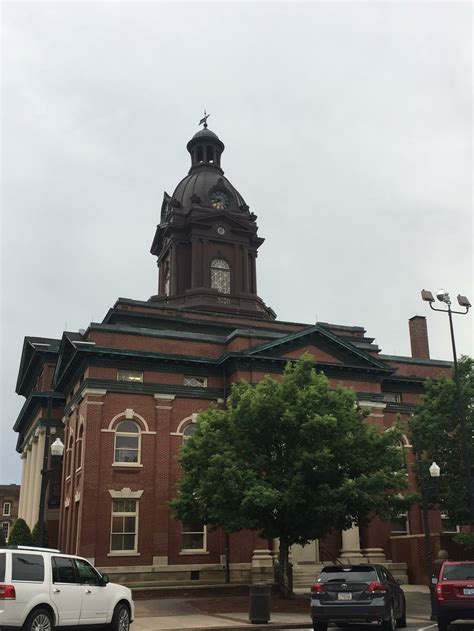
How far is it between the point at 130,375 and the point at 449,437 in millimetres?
16300

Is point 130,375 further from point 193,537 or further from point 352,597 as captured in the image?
point 352,597

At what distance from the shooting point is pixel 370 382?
40.5 meters

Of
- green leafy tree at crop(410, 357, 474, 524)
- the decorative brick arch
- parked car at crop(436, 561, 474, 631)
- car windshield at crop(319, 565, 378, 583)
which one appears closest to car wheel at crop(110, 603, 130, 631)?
car windshield at crop(319, 565, 378, 583)

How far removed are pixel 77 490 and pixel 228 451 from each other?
1356 centimetres

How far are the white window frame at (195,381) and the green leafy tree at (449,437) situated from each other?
11542 mm

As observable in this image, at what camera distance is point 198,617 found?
2222 cm

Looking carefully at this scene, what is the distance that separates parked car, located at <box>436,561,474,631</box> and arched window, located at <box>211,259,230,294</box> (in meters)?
34.0

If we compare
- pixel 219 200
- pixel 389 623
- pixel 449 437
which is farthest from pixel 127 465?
pixel 219 200

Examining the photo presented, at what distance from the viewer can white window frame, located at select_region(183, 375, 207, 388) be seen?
38.1 metres

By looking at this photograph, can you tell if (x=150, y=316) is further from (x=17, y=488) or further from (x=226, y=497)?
(x=17, y=488)

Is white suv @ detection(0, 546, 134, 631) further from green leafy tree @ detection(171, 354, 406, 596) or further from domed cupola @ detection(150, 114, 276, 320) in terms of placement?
domed cupola @ detection(150, 114, 276, 320)

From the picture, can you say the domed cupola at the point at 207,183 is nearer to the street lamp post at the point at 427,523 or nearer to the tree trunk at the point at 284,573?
the street lamp post at the point at 427,523

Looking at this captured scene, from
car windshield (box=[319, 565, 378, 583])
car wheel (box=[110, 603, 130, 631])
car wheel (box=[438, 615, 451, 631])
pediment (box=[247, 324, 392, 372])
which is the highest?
pediment (box=[247, 324, 392, 372])

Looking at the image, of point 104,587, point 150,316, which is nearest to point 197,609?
point 104,587
